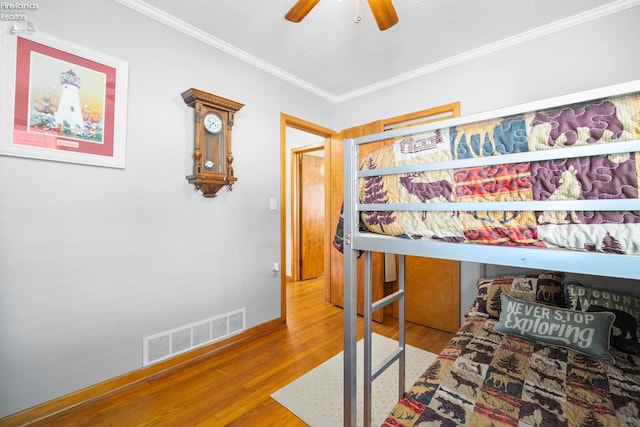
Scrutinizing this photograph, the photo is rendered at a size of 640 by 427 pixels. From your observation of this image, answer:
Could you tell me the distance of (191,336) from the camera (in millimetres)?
2111

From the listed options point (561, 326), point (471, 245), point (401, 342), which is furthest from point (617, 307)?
point (471, 245)

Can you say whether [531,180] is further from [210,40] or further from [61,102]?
[210,40]

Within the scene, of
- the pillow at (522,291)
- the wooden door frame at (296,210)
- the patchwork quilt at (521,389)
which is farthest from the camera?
the wooden door frame at (296,210)

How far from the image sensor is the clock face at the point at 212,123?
2.12m

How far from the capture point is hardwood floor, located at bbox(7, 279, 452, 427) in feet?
5.05

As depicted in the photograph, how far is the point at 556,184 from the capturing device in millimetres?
788

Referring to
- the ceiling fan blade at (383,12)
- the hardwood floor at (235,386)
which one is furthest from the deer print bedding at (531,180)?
the hardwood floor at (235,386)

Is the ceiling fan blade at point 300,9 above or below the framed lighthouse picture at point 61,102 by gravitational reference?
above

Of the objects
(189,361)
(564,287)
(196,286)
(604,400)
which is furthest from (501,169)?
(189,361)

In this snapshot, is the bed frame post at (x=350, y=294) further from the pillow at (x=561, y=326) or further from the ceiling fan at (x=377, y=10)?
the pillow at (x=561, y=326)

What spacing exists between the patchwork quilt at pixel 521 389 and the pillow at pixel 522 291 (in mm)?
413

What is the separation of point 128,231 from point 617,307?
3.02m

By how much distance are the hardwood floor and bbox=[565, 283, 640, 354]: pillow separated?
106cm

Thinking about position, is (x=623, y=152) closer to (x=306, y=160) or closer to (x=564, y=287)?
(x=564, y=287)
